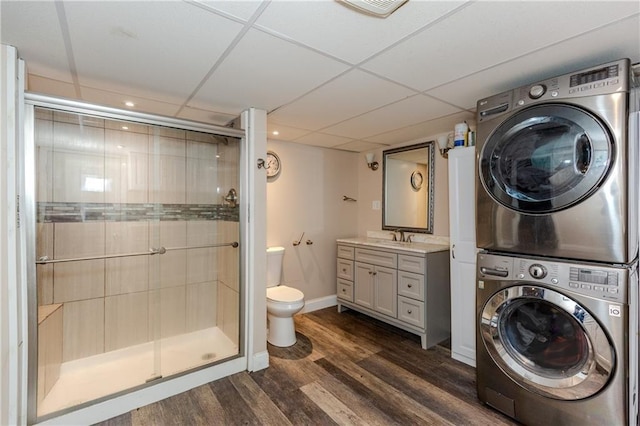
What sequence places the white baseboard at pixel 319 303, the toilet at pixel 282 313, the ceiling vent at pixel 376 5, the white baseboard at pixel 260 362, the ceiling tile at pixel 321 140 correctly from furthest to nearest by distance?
1. the white baseboard at pixel 319 303
2. the ceiling tile at pixel 321 140
3. the toilet at pixel 282 313
4. the white baseboard at pixel 260 362
5. the ceiling vent at pixel 376 5

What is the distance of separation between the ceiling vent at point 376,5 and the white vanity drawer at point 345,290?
280 cm

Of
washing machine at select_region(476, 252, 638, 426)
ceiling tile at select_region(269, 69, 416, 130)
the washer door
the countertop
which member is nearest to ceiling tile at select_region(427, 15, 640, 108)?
ceiling tile at select_region(269, 69, 416, 130)

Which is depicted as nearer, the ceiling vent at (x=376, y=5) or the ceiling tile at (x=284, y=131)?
the ceiling vent at (x=376, y=5)

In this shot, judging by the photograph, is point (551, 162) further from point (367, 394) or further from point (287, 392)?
point (287, 392)

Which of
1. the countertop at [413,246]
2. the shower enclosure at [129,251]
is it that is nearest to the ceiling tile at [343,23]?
the shower enclosure at [129,251]

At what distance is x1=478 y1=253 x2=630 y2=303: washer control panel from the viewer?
1.45 metres

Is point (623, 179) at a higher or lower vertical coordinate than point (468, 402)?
higher

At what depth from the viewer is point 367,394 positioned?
81.8 inches

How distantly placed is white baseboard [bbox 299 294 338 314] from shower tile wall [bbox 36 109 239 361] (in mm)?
1192

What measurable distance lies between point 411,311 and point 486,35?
89.1 inches

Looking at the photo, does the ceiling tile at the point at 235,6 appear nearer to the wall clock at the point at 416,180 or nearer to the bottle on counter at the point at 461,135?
the bottle on counter at the point at 461,135

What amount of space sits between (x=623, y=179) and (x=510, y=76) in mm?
792

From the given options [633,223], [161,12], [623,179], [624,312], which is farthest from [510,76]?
[161,12]

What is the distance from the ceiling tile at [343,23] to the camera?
117cm
